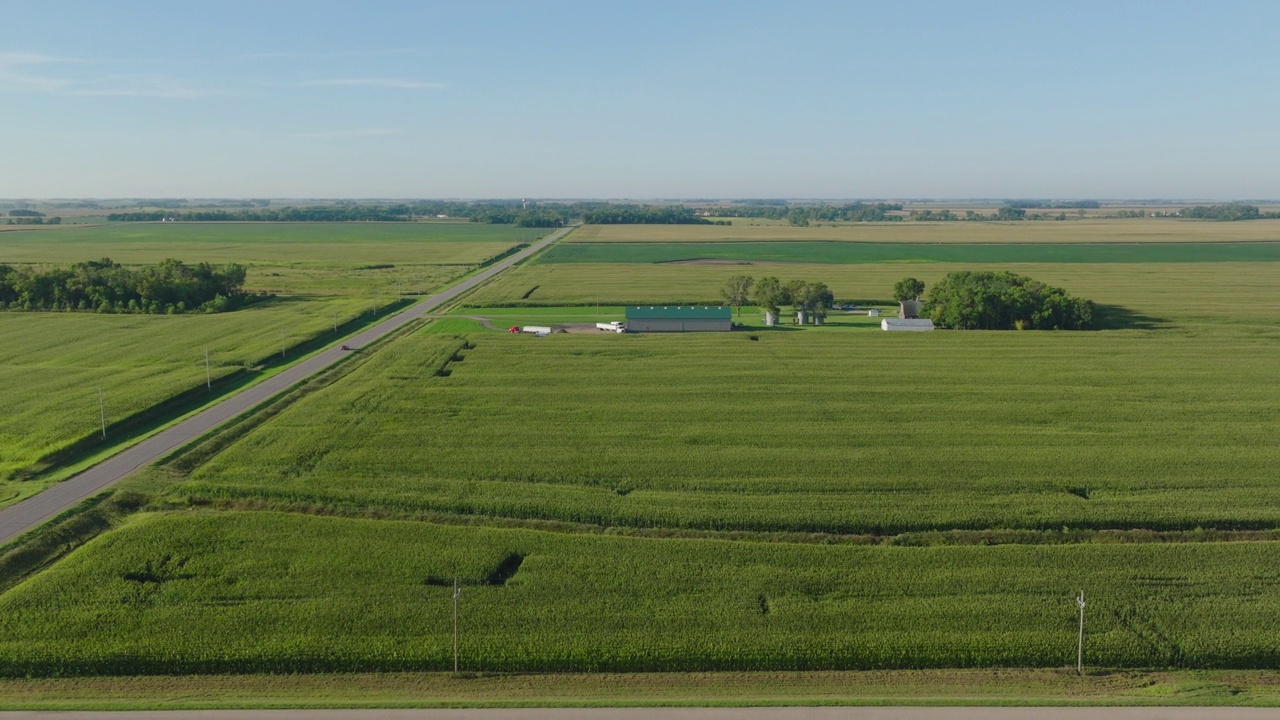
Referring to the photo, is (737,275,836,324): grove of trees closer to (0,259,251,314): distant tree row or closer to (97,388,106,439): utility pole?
(97,388,106,439): utility pole

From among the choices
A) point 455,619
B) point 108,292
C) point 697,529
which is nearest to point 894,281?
point 697,529

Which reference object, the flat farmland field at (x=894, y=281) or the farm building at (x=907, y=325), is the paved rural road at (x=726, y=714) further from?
the flat farmland field at (x=894, y=281)

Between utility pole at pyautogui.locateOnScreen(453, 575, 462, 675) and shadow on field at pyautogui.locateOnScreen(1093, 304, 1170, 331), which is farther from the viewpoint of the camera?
shadow on field at pyautogui.locateOnScreen(1093, 304, 1170, 331)

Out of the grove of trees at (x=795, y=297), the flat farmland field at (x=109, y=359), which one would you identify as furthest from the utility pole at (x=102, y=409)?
the grove of trees at (x=795, y=297)

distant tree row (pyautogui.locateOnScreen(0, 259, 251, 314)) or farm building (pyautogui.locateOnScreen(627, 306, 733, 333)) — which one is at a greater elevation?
distant tree row (pyautogui.locateOnScreen(0, 259, 251, 314))

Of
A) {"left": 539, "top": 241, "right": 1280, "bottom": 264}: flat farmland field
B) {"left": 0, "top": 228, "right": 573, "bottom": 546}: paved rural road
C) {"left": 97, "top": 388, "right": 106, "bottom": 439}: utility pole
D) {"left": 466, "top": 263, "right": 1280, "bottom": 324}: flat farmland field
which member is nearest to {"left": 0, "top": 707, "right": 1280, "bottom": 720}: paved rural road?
{"left": 0, "top": 228, "right": 573, "bottom": 546}: paved rural road

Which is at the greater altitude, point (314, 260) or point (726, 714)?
point (314, 260)

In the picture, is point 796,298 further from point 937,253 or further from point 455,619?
point 937,253

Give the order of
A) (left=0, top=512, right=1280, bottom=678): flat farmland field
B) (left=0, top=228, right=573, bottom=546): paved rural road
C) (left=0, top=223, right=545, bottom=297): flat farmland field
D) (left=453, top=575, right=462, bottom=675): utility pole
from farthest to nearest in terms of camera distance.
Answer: (left=0, top=223, right=545, bottom=297): flat farmland field < (left=0, top=228, right=573, bottom=546): paved rural road < (left=0, top=512, right=1280, bottom=678): flat farmland field < (left=453, top=575, right=462, bottom=675): utility pole
